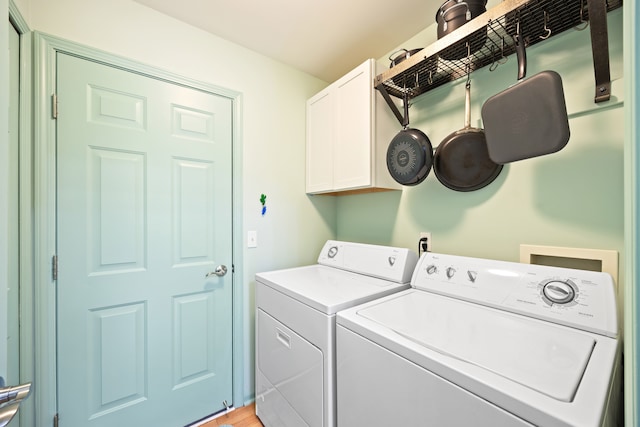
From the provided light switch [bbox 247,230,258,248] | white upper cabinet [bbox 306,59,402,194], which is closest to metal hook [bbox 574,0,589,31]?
white upper cabinet [bbox 306,59,402,194]

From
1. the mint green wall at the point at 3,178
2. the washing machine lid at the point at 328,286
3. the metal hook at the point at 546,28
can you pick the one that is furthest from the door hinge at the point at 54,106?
the metal hook at the point at 546,28

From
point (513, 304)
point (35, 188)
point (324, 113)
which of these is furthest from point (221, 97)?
point (513, 304)

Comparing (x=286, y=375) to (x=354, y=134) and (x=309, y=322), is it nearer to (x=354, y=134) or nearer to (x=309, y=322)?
(x=309, y=322)

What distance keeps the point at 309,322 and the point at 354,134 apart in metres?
1.16

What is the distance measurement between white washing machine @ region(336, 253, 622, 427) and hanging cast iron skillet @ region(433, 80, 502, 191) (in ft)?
1.44

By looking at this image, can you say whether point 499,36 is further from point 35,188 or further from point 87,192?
point 35,188

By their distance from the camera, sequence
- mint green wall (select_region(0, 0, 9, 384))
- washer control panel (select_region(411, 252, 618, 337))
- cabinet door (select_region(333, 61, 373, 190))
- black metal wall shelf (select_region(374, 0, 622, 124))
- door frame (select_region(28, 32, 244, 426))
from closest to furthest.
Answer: mint green wall (select_region(0, 0, 9, 384)) → washer control panel (select_region(411, 252, 618, 337)) → black metal wall shelf (select_region(374, 0, 622, 124)) → door frame (select_region(28, 32, 244, 426)) → cabinet door (select_region(333, 61, 373, 190))

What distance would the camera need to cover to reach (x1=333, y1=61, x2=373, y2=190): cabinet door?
5.12 ft

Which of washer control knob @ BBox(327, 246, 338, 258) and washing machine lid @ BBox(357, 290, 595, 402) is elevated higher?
washer control knob @ BBox(327, 246, 338, 258)

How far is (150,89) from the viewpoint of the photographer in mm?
1484

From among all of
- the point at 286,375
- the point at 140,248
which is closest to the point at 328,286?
the point at 286,375

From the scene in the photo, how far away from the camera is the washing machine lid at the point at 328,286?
3.67 ft

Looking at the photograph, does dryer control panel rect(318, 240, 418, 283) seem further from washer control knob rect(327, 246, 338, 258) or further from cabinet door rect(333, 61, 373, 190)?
cabinet door rect(333, 61, 373, 190)

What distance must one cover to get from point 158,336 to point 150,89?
1457 millimetres
